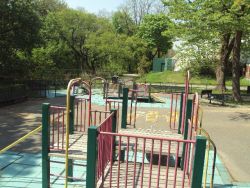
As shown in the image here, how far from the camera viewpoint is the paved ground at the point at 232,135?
825 centimetres

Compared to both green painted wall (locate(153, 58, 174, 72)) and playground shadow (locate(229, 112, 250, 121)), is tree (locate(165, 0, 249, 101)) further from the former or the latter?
green painted wall (locate(153, 58, 174, 72))

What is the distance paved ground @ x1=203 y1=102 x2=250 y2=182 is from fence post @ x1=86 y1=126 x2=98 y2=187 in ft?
13.4

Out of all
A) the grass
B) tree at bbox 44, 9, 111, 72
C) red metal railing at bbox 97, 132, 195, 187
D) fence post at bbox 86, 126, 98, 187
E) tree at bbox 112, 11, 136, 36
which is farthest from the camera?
tree at bbox 112, 11, 136, 36

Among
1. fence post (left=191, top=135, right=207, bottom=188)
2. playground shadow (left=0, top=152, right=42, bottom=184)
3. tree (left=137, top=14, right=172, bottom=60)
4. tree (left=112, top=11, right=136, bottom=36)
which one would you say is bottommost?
playground shadow (left=0, top=152, right=42, bottom=184)

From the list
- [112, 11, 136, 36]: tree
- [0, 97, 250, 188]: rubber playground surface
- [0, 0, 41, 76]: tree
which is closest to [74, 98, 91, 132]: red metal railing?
[0, 97, 250, 188]: rubber playground surface

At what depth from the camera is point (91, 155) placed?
4.64 m

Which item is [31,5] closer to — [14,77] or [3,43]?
[3,43]

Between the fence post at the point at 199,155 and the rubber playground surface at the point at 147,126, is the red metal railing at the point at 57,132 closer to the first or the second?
the rubber playground surface at the point at 147,126

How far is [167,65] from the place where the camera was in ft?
136

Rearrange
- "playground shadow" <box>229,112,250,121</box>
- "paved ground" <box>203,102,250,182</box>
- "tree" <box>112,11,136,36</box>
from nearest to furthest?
"paved ground" <box>203,102,250,182</box> → "playground shadow" <box>229,112,250,121</box> → "tree" <box>112,11,136,36</box>

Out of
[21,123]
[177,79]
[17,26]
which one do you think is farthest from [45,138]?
[177,79]

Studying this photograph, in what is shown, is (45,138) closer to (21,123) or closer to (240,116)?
(21,123)

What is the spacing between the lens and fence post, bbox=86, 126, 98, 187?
4605 millimetres

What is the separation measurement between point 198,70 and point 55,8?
2258cm
